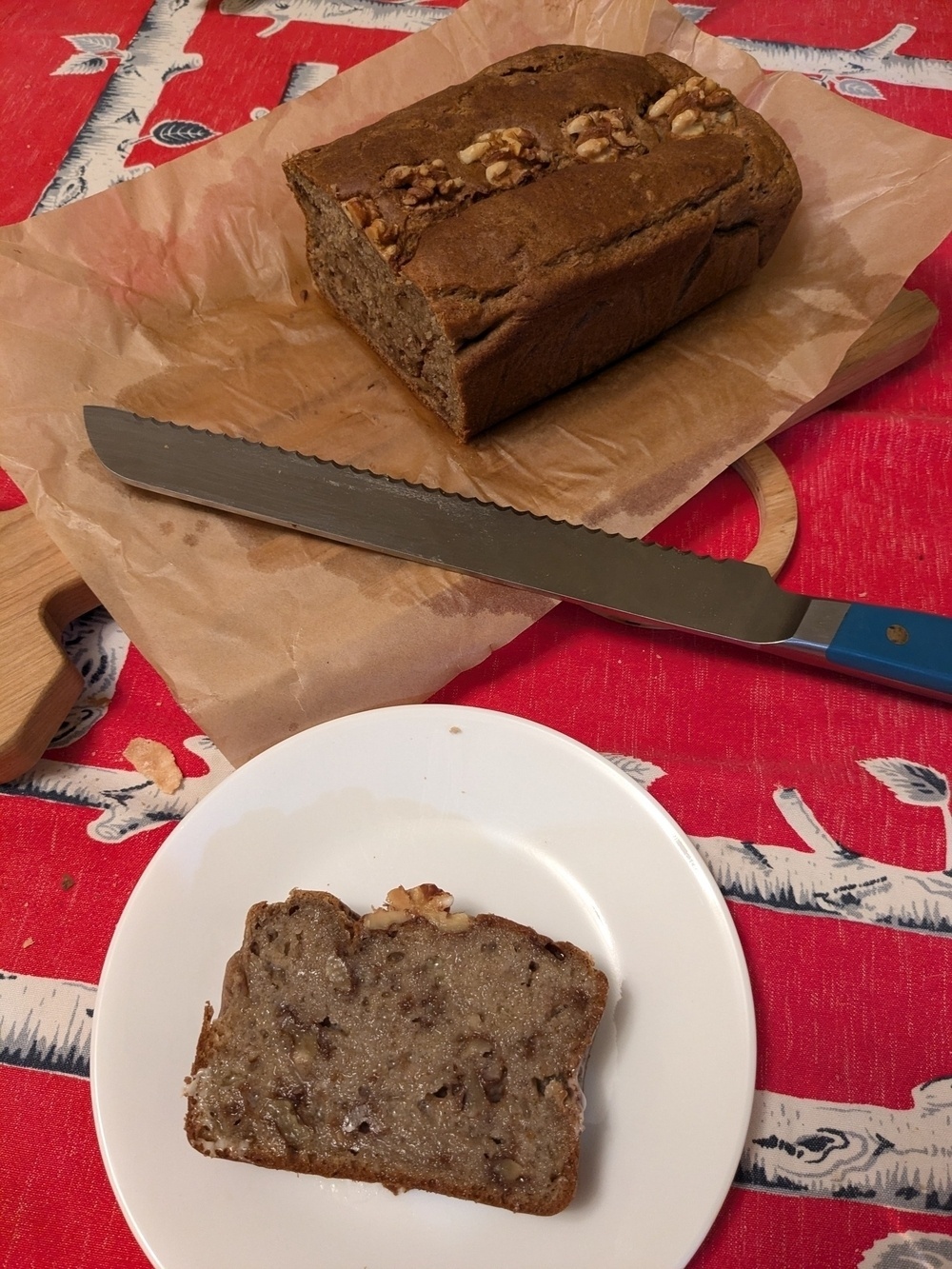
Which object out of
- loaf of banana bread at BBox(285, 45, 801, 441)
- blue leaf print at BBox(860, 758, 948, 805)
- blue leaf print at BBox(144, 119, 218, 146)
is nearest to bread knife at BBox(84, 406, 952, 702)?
blue leaf print at BBox(860, 758, 948, 805)

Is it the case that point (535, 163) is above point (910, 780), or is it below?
above

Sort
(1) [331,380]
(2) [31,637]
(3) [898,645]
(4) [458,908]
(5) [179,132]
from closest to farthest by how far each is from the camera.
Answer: (4) [458,908], (3) [898,645], (2) [31,637], (1) [331,380], (5) [179,132]

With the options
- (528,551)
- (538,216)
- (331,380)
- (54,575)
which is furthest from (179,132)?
(528,551)

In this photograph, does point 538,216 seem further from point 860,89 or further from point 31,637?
point 860,89

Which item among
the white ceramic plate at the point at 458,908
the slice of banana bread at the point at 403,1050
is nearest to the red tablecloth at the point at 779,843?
the white ceramic plate at the point at 458,908

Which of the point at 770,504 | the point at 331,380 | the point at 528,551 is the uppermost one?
the point at 331,380

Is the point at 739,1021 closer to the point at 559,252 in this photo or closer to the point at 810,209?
the point at 559,252

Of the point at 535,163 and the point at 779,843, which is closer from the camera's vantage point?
the point at 779,843
